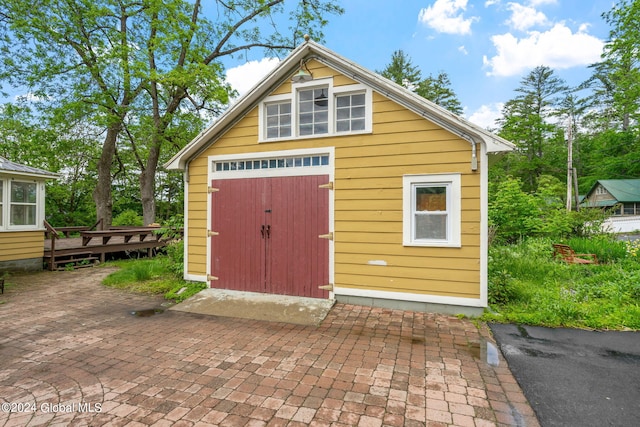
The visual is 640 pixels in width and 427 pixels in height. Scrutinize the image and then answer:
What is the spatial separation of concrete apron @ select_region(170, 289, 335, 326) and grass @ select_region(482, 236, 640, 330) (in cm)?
273

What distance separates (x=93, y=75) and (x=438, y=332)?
605 inches

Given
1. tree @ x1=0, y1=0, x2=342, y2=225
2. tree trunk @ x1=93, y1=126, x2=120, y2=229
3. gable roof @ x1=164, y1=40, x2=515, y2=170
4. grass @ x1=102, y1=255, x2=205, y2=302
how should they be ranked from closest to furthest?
gable roof @ x1=164, y1=40, x2=515, y2=170
grass @ x1=102, y1=255, x2=205, y2=302
tree @ x1=0, y1=0, x2=342, y2=225
tree trunk @ x1=93, y1=126, x2=120, y2=229

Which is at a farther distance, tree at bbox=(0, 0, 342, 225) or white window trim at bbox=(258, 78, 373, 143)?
tree at bbox=(0, 0, 342, 225)

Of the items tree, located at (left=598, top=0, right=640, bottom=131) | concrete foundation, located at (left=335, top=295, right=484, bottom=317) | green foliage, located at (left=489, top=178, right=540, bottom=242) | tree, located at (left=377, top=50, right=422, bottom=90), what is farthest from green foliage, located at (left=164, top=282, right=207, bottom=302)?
tree, located at (left=377, top=50, right=422, bottom=90)

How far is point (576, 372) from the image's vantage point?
10.4 feet

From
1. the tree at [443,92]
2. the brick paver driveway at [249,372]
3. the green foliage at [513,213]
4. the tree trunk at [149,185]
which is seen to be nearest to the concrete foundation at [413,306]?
the brick paver driveway at [249,372]

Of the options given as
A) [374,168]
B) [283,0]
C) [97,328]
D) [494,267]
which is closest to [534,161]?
[283,0]

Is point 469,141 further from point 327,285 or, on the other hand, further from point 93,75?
point 93,75

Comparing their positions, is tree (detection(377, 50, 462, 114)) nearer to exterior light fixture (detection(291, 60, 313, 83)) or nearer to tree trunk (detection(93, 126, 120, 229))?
tree trunk (detection(93, 126, 120, 229))

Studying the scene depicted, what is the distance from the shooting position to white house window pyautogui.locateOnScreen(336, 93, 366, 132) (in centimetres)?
558

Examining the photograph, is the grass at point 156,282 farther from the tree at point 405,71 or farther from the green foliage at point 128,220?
the tree at point 405,71

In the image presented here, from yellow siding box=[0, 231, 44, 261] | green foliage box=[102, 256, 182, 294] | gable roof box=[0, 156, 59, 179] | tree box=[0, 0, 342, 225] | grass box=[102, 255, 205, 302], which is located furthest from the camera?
tree box=[0, 0, 342, 225]

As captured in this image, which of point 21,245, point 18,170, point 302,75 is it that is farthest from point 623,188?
point 21,245

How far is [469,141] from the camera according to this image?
4.82 meters
